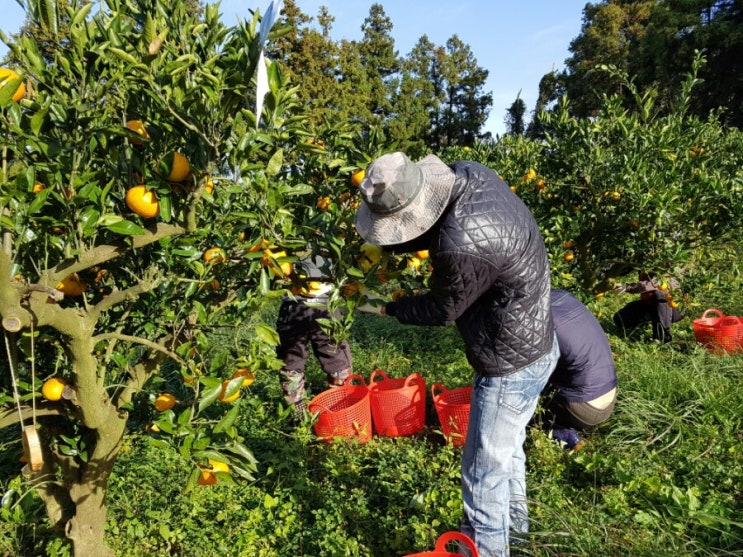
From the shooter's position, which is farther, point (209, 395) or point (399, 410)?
point (399, 410)

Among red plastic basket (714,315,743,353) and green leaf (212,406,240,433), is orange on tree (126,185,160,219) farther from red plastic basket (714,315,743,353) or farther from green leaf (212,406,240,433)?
red plastic basket (714,315,743,353)

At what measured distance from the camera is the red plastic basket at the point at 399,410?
287cm

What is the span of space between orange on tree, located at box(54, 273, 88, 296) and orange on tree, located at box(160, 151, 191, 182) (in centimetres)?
49

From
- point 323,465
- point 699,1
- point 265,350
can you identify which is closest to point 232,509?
point 323,465

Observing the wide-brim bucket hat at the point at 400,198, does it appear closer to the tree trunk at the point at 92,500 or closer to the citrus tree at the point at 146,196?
the citrus tree at the point at 146,196

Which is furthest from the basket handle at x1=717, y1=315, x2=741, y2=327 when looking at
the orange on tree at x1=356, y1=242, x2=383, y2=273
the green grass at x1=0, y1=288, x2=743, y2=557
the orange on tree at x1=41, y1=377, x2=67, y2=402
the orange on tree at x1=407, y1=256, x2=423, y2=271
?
the orange on tree at x1=41, y1=377, x2=67, y2=402

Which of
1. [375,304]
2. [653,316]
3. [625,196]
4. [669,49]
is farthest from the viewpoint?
[669,49]

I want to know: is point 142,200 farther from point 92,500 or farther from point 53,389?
point 92,500

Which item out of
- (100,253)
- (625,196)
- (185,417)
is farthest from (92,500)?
(625,196)

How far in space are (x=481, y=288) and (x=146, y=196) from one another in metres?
0.96

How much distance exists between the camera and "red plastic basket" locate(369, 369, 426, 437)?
2866mm

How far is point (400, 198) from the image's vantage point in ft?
4.53

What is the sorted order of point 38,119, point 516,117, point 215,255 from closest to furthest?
point 38,119, point 215,255, point 516,117

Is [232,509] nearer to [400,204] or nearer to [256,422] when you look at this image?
[256,422]
